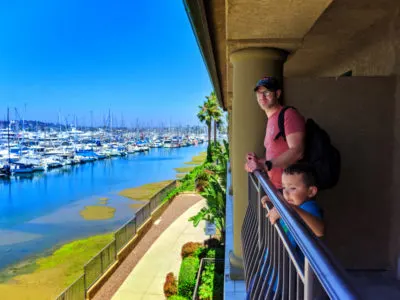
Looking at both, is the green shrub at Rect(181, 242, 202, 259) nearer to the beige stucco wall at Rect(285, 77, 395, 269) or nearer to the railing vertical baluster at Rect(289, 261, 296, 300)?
the beige stucco wall at Rect(285, 77, 395, 269)

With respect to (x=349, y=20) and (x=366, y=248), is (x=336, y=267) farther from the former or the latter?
(x=349, y=20)

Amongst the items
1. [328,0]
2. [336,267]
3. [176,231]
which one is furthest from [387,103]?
[176,231]

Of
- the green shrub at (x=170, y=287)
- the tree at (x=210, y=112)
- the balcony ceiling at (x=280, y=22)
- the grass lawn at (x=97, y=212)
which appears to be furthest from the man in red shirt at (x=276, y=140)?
the tree at (x=210, y=112)

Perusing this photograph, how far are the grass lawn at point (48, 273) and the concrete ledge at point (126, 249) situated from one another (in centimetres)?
340

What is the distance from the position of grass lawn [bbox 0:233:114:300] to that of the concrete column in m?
15.9

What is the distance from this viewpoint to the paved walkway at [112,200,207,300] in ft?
44.0

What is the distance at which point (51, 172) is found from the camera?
70.4 meters

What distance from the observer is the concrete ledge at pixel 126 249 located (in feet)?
46.9

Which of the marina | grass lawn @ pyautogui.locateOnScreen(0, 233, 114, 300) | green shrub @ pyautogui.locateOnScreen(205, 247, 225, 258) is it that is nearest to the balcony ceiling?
green shrub @ pyautogui.locateOnScreen(205, 247, 225, 258)

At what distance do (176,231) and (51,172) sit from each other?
5769 cm

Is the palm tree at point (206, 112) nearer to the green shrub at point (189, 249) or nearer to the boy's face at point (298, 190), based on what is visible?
the green shrub at point (189, 249)

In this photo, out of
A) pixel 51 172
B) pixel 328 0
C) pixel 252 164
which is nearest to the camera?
pixel 328 0

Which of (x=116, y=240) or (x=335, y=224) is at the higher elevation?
(x=335, y=224)

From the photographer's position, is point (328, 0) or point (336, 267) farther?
point (328, 0)
